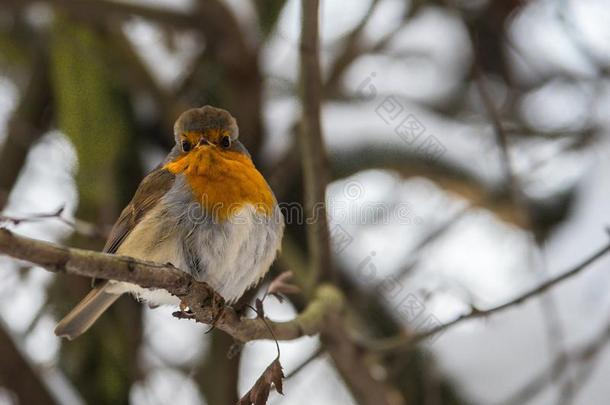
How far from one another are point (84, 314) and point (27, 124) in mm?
2416

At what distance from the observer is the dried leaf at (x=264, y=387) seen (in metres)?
2.18

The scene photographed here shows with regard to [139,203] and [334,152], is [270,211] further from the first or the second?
[334,152]

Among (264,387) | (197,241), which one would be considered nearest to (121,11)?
(197,241)

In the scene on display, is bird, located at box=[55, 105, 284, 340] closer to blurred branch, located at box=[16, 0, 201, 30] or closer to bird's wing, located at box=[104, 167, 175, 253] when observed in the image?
bird's wing, located at box=[104, 167, 175, 253]

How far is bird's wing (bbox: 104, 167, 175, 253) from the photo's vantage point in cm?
307

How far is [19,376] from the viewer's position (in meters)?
3.97

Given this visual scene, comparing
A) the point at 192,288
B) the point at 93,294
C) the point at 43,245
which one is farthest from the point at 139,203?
the point at 43,245

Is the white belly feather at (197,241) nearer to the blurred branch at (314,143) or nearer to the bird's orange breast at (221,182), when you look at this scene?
the bird's orange breast at (221,182)

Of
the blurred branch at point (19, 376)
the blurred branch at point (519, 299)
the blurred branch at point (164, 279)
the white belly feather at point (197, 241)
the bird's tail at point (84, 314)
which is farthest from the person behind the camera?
the blurred branch at point (19, 376)

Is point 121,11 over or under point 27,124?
over

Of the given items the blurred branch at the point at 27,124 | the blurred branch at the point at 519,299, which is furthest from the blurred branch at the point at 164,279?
the blurred branch at the point at 27,124

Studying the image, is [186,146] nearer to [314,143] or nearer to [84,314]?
[314,143]

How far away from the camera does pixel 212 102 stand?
5.18 meters

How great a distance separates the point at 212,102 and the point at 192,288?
3.00 m
